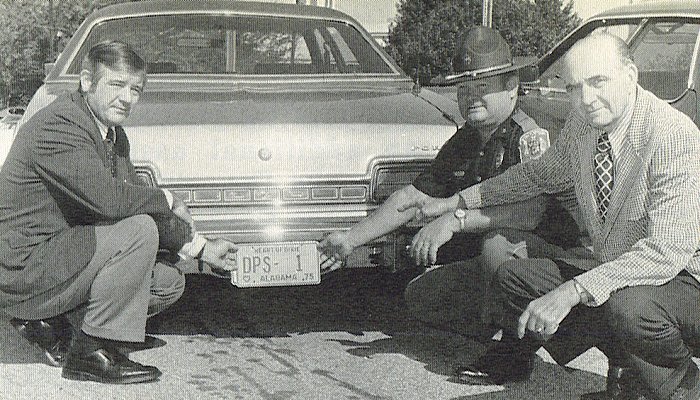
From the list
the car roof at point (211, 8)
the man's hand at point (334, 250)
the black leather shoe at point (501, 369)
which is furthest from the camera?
the car roof at point (211, 8)

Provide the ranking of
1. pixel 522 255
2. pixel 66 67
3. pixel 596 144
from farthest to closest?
pixel 66 67 < pixel 522 255 < pixel 596 144

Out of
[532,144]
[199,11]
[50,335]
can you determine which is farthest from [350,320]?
[199,11]

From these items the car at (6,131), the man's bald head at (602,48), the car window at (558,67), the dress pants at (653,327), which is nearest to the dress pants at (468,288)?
the dress pants at (653,327)

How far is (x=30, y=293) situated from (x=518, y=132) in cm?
201

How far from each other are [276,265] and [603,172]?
1.48 meters

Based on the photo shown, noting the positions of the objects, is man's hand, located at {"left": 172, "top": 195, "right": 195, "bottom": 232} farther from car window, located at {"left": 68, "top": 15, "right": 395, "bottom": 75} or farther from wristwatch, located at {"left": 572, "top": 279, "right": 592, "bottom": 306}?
wristwatch, located at {"left": 572, "top": 279, "right": 592, "bottom": 306}

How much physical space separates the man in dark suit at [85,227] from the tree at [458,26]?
13.7 m

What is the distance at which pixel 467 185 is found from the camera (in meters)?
4.75

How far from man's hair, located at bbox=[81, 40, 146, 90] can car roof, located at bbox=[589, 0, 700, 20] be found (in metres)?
3.92

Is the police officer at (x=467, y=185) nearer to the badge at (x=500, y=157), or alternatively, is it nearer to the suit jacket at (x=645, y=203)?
the badge at (x=500, y=157)

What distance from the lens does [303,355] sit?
4.75m

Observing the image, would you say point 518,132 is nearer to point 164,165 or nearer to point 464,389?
point 464,389

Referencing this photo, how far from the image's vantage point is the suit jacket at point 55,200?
4172 millimetres

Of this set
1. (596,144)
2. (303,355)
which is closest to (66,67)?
(303,355)
